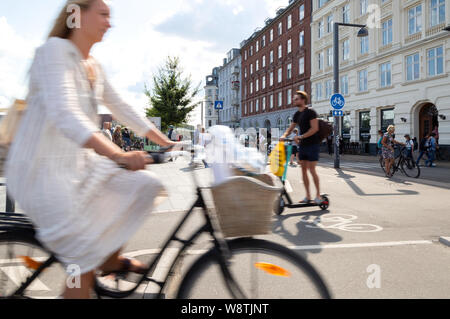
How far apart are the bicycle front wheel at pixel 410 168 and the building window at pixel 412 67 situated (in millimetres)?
13380

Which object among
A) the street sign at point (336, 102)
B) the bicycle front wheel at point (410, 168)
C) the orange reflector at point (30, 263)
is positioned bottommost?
the bicycle front wheel at point (410, 168)

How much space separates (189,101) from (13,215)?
3011 centimetres

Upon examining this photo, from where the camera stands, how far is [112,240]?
1.54 metres

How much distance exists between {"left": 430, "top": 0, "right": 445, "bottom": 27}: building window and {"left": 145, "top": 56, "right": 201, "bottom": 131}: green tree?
1738cm

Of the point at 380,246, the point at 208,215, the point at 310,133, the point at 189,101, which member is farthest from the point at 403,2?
the point at 208,215

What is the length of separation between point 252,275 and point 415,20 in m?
25.8

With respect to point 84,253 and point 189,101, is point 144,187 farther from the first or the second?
point 189,101

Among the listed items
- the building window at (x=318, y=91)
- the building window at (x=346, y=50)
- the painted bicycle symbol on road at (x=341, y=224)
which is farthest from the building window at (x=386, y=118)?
the painted bicycle symbol on road at (x=341, y=224)

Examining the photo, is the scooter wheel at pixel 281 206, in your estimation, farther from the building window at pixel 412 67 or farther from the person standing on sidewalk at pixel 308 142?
the building window at pixel 412 67

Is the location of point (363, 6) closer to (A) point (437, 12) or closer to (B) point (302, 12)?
(A) point (437, 12)

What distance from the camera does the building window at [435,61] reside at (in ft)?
68.2

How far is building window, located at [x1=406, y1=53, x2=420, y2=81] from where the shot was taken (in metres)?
22.6

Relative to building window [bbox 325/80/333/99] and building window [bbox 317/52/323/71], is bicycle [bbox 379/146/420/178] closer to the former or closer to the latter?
building window [bbox 325/80/333/99]

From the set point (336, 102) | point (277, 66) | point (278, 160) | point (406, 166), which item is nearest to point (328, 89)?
point (277, 66)
